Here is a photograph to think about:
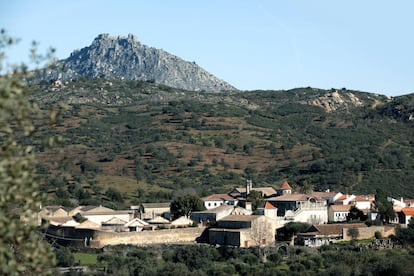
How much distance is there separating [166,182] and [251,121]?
113 ft

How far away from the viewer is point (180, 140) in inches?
4437

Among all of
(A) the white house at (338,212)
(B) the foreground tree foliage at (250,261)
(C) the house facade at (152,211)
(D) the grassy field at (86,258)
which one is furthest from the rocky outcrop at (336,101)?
(D) the grassy field at (86,258)

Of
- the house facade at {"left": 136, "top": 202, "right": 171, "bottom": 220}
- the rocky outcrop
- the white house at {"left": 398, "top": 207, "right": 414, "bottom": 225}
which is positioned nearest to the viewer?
the white house at {"left": 398, "top": 207, "right": 414, "bottom": 225}

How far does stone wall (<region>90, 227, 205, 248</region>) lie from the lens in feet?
180

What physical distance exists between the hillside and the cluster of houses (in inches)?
318

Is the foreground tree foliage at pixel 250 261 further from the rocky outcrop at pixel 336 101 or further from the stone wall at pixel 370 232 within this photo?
the rocky outcrop at pixel 336 101

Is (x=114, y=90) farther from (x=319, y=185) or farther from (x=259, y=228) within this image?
(x=259, y=228)

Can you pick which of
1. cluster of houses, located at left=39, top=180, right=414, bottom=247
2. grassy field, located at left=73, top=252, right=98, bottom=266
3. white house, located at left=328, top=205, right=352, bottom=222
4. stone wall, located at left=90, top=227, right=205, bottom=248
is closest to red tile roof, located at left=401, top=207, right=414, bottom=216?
cluster of houses, located at left=39, top=180, right=414, bottom=247

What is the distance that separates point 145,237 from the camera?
5569 centimetres

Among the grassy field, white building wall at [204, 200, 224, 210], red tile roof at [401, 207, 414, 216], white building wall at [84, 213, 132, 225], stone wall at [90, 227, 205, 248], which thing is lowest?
the grassy field

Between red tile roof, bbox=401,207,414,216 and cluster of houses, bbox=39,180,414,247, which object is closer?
cluster of houses, bbox=39,180,414,247

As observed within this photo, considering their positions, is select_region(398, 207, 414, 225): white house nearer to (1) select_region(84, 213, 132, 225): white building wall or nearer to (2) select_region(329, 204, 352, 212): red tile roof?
(2) select_region(329, 204, 352, 212): red tile roof

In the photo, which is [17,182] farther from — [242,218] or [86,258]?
[242,218]

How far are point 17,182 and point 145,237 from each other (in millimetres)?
47903
